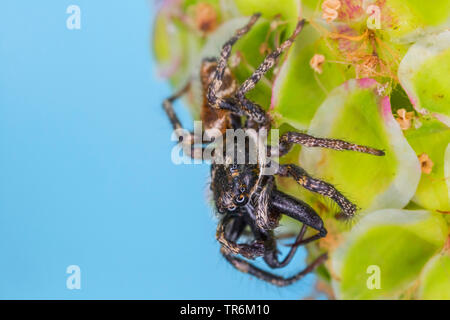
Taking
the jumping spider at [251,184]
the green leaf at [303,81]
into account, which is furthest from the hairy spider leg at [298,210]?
the green leaf at [303,81]

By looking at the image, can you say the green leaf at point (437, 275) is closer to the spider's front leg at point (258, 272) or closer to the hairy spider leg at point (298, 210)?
the hairy spider leg at point (298, 210)

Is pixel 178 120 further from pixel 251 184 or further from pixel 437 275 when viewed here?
pixel 437 275

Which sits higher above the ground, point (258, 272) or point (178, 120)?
point (178, 120)

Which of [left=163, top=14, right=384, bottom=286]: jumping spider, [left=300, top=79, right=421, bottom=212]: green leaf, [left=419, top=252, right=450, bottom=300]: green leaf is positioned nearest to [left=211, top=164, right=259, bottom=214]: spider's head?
[left=163, top=14, right=384, bottom=286]: jumping spider

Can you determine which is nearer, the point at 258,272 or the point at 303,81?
the point at 303,81

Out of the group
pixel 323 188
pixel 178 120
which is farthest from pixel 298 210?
pixel 178 120
